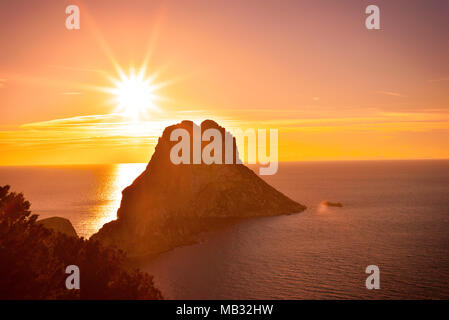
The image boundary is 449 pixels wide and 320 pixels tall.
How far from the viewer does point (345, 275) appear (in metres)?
63.0

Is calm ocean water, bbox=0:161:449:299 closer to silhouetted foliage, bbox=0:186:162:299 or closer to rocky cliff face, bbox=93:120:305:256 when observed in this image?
rocky cliff face, bbox=93:120:305:256

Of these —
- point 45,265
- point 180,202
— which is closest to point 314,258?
point 180,202

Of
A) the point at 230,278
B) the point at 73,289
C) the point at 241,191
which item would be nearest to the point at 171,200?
the point at 241,191

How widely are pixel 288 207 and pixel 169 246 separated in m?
60.8

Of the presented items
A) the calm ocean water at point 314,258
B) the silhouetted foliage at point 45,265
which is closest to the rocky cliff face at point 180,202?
the calm ocean water at point 314,258

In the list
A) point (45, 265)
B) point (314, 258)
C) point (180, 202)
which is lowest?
point (314, 258)

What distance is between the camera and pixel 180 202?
361 ft

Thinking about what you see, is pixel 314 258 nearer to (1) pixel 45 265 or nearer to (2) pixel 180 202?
(2) pixel 180 202

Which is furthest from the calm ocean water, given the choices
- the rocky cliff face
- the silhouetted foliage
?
the silhouetted foliage

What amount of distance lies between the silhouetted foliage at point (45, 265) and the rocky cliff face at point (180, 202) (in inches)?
1970

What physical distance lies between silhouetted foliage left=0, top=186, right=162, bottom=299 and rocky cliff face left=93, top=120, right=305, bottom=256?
5005cm

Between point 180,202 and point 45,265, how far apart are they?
287 feet

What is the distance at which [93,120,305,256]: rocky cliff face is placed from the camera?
84312mm
